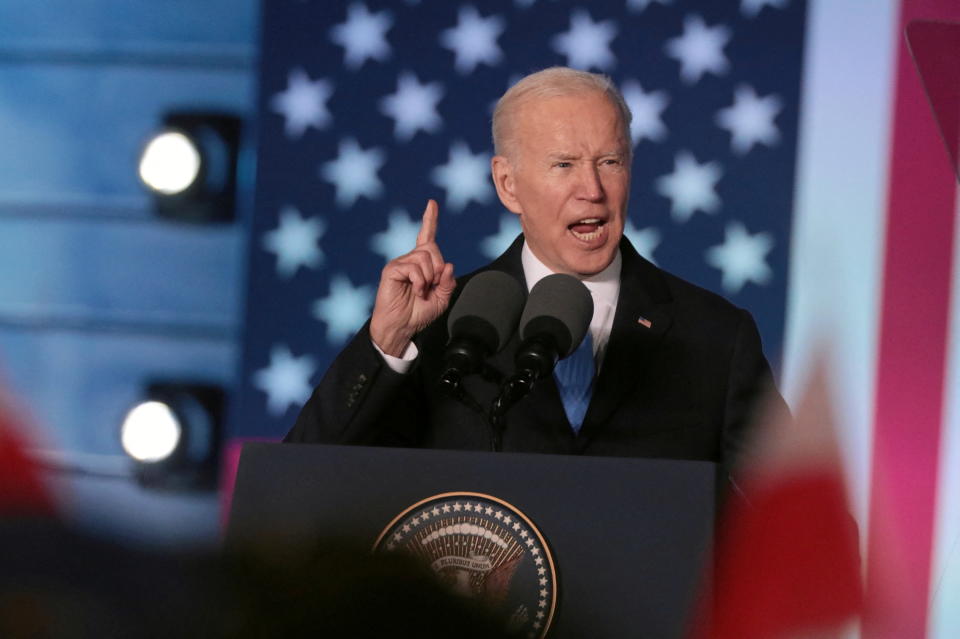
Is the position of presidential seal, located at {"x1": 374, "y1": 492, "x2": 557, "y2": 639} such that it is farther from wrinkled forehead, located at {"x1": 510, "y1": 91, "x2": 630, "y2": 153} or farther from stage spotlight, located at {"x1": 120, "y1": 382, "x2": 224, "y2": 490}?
stage spotlight, located at {"x1": 120, "y1": 382, "x2": 224, "y2": 490}

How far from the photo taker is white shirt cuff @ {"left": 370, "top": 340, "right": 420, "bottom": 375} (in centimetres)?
153

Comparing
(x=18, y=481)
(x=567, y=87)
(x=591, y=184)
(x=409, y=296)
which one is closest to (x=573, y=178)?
(x=591, y=184)

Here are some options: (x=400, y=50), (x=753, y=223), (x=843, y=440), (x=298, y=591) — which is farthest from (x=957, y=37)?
(x=298, y=591)

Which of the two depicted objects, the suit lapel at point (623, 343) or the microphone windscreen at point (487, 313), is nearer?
the microphone windscreen at point (487, 313)

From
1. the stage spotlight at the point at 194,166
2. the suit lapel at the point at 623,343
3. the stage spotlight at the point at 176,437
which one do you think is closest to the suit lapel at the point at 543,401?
the suit lapel at the point at 623,343

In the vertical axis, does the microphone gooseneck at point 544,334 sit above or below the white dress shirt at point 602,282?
below

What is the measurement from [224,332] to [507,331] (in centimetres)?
225

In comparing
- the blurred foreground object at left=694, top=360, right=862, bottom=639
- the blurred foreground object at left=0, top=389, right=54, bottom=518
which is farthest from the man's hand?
the blurred foreground object at left=0, top=389, right=54, bottom=518

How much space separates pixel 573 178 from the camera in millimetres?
2023

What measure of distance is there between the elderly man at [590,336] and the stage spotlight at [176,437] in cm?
128

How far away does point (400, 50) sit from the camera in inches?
→ 127

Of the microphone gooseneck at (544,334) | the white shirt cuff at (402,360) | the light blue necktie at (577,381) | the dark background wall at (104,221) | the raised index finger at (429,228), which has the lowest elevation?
the microphone gooseneck at (544,334)

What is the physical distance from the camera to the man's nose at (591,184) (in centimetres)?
200

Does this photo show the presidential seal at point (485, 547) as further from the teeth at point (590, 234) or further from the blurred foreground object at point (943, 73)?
the blurred foreground object at point (943, 73)
